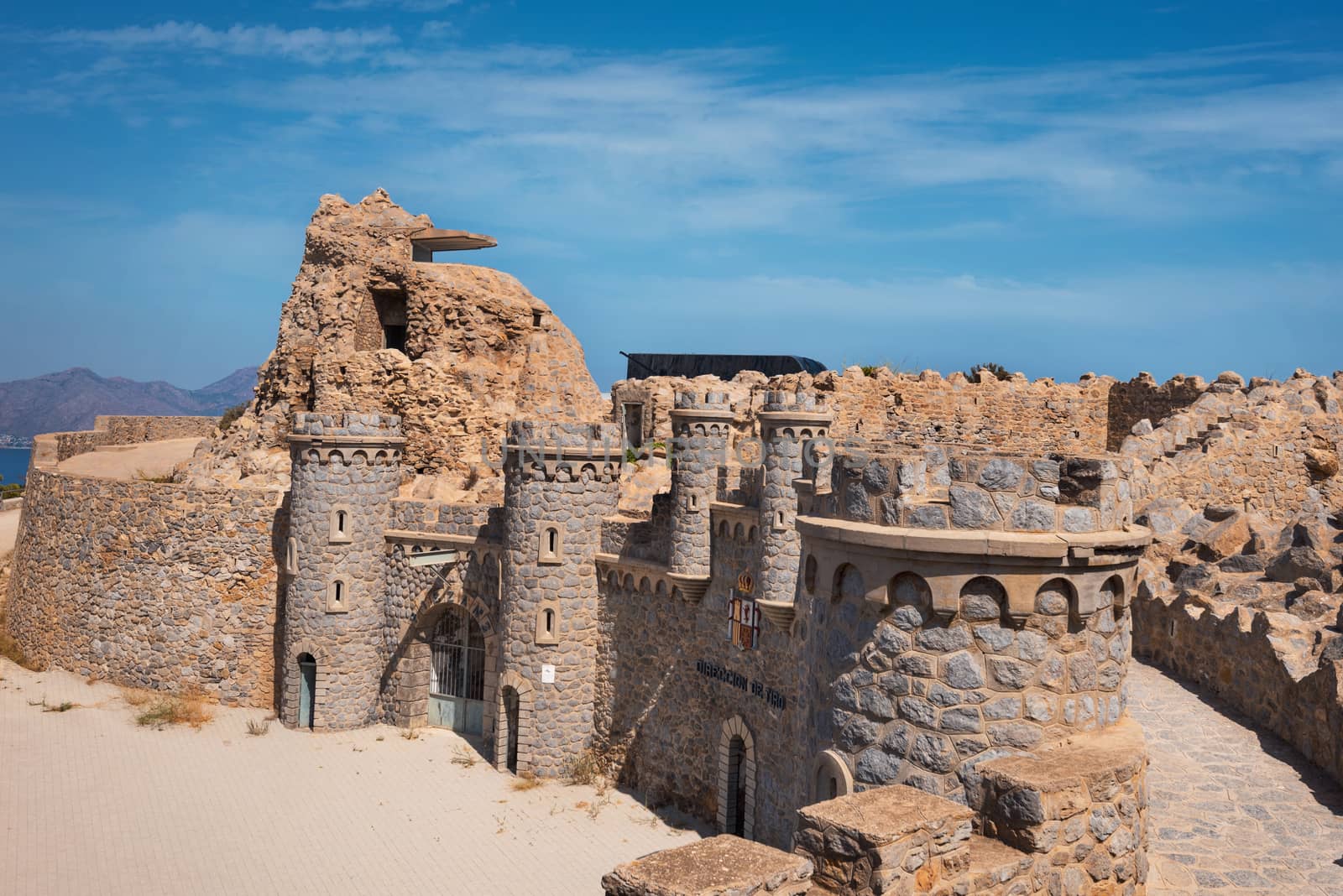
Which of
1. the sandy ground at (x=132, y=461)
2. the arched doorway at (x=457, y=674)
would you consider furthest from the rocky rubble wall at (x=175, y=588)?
the sandy ground at (x=132, y=461)

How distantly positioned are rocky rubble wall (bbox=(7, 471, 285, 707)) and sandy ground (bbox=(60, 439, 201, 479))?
26.6 ft

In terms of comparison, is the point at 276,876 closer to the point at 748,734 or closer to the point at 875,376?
the point at 748,734

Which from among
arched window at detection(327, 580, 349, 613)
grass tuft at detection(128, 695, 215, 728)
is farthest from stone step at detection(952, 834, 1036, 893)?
grass tuft at detection(128, 695, 215, 728)

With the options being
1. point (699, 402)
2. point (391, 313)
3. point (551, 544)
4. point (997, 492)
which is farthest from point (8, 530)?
point (997, 492)

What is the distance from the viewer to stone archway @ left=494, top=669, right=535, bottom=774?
2014cm

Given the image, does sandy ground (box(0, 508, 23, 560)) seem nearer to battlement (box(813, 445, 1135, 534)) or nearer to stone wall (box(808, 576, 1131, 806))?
stone wall (box(808, 576, 1131, 806))

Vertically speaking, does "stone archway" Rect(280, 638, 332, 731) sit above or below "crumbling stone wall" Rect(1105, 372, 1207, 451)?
below

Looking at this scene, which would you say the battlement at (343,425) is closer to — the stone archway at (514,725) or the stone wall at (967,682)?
the stone archway at (514,725)

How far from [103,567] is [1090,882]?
23.8 metres

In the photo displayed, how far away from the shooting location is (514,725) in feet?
67.7

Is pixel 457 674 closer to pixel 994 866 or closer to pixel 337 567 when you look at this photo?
pixel 337 567

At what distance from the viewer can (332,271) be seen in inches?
1120

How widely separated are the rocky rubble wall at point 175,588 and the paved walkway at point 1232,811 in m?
18.1

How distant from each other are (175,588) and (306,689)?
12.9ft
